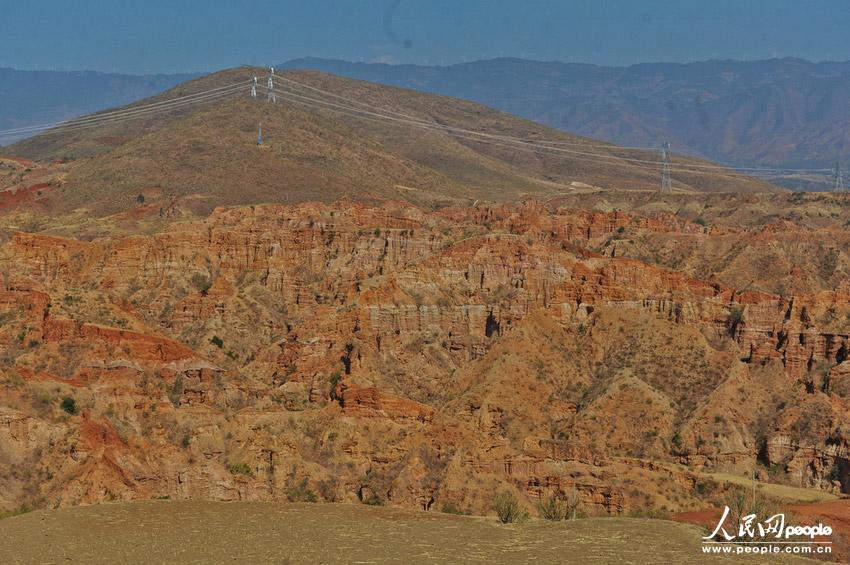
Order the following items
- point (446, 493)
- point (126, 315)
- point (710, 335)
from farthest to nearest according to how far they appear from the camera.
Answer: point (710, 335)
point (126, 315)
point (446, 493)

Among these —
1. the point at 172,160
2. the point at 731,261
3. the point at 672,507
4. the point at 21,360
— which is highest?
the point at 172,160

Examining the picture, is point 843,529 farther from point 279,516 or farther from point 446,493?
point 279,516

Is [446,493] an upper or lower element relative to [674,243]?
lower

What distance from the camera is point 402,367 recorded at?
284ft

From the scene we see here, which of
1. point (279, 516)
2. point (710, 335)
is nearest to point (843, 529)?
point (279, 516)

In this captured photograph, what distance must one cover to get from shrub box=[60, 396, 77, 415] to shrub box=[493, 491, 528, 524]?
1897 cm

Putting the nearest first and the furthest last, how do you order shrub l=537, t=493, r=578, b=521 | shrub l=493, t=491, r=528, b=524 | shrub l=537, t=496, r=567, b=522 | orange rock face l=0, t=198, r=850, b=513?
1. shrub l=493, t=491, r=528, b=524
2. shrub l=537, t=496, r=567, b=522
3. shrub l=537, t=493, r=578, b=521
4. orange rock face l=0, t=198, r=850, b=513

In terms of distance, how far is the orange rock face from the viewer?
64.9 meters

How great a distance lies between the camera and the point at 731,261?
399 feet

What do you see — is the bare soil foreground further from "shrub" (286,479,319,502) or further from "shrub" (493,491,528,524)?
"shrub" (286,479,319,502)

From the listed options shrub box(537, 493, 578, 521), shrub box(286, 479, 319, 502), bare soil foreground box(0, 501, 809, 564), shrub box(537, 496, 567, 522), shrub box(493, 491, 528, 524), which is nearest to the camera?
bare soil foreground box(0, 501, 809, 564)

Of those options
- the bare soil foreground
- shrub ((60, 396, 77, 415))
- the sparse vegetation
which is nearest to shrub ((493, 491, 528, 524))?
the bare soil foreground

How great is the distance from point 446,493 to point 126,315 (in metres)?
29.5

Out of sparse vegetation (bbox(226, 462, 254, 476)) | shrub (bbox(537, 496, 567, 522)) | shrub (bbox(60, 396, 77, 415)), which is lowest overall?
shrub (bbox(537, 496, 567, 522))
